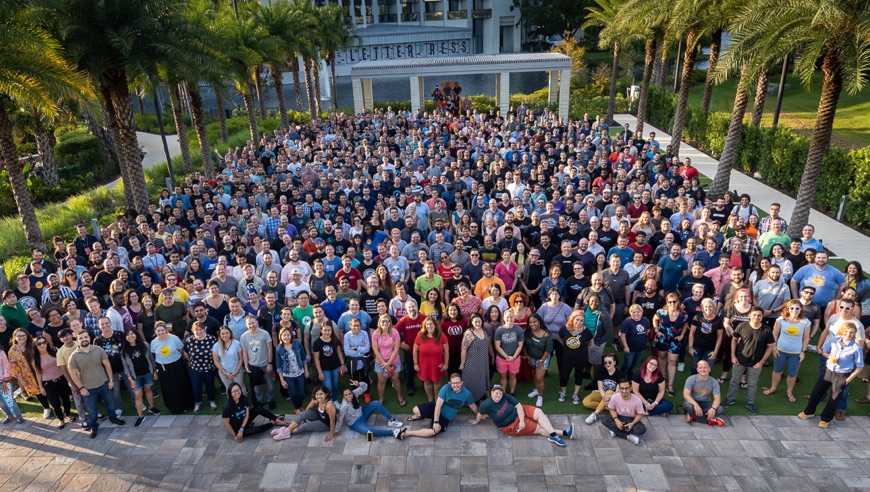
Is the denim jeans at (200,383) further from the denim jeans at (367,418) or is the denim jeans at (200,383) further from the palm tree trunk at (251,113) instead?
the palm tree trunk at (251,113)

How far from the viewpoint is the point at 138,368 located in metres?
8.33

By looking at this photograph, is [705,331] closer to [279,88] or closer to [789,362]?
[789,362]

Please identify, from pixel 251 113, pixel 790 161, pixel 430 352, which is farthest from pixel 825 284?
pixel 251 113

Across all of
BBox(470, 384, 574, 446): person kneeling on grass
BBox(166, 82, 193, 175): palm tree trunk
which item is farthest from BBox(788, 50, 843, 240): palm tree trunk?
BBox(166, 82, 193, 175): palm tree trunk

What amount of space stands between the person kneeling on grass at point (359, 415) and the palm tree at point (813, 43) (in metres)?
10.3

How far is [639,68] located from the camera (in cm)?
5044

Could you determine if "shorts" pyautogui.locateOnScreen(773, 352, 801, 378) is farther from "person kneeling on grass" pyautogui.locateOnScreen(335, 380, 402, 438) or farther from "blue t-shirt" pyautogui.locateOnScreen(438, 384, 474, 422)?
"person kneeling on grass" pyautogui.locateOnScreen(335, 380, 402, 438)

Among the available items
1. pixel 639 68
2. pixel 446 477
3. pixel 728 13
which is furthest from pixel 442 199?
pixel 639 68

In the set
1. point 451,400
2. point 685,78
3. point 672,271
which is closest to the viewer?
point 451,400

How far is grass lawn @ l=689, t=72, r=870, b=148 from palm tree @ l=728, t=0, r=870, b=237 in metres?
11.4

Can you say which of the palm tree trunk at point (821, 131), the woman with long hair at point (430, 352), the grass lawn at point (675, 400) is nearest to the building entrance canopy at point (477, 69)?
the palm tree trunk at point (821, 131)

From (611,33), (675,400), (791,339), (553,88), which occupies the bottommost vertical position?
(675,400)

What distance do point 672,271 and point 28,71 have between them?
503 inches

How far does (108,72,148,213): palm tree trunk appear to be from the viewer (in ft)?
50.8
